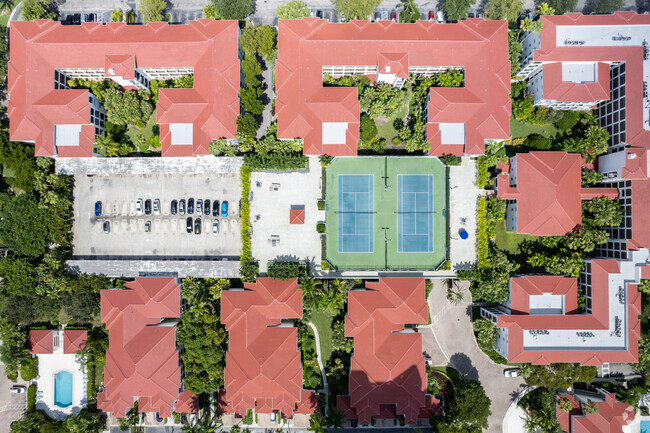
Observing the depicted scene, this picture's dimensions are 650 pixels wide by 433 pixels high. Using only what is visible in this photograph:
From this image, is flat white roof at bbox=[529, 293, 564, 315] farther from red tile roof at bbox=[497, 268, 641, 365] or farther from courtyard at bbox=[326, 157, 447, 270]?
courtyard at bbox=[326, 157, 447, 270]

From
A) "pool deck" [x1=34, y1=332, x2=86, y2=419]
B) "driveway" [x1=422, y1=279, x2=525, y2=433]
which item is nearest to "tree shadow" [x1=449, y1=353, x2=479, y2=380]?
"driveway" [x1=422, y1=279, x2=525, y2=433]

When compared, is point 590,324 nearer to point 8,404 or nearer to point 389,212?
point 389,212

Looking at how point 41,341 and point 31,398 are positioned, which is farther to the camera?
point 31,398

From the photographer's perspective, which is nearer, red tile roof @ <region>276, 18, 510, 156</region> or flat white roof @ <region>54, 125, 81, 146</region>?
red tile roof @ <region>276, 18, 510, 156</region>

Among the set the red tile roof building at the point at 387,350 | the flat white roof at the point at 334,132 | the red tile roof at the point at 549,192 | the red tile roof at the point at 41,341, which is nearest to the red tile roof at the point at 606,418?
the red tile roof building at the point at 387,350

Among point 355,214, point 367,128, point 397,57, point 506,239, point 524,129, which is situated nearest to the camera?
point 397,57

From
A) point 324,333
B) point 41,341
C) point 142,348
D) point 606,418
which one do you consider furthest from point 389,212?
point 41,341

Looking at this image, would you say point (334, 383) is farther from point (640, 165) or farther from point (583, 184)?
point (640, 165)
